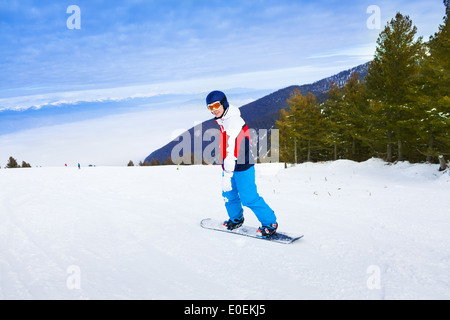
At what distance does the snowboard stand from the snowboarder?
112 millimetres

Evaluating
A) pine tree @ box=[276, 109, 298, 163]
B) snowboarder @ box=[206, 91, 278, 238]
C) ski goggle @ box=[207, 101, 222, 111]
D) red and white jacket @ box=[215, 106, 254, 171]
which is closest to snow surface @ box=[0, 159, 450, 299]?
snowboarder @ box=[206, 91, 278, 238]

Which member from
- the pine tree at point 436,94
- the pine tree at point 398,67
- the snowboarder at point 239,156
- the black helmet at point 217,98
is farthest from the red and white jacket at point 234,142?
the pine tree at point 398,67

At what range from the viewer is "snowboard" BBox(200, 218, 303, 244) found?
344 centimetres

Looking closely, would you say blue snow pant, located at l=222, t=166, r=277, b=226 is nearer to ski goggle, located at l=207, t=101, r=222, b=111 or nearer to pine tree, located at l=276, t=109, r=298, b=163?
ski goggle, located at l=207, t=101, r=222, b=111

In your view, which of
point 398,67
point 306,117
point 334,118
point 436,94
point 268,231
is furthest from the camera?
point 334,118

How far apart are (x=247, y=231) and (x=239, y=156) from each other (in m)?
1.11

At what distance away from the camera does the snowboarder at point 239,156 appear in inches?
144

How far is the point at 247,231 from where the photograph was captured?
3.85m

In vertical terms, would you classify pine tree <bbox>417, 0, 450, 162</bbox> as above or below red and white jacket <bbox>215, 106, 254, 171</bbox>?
above

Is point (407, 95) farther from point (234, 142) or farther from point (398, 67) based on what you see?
point (234, 142)

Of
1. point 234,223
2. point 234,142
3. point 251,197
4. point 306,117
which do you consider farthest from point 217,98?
point 306,117


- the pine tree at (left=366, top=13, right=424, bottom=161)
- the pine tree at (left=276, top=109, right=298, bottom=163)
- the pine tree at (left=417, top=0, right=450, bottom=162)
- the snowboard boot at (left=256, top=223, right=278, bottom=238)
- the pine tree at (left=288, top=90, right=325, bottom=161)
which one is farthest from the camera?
the pine tree at (left=276, top=109, right=298, bottom=163)

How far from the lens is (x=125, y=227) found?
13.4 feet
